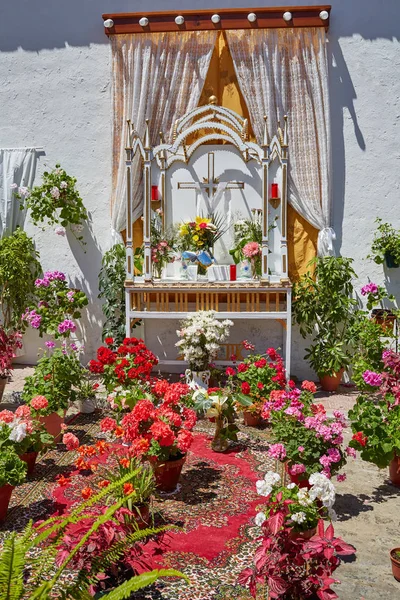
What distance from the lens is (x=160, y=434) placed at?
4340mm

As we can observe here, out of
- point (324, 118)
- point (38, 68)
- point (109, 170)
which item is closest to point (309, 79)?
point (324, 118)

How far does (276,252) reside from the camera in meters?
7.85

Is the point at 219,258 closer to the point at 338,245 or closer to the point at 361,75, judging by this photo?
the point at 338,245

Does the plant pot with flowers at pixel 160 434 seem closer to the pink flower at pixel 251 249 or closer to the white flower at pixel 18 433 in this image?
the white flower at pixel 18 433

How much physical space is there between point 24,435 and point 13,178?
4.83 metres

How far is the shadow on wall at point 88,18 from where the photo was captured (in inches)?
304

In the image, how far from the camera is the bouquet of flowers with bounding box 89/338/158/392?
5934 millimetres

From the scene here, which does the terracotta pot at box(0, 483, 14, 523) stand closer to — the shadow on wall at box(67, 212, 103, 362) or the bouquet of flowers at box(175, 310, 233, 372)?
the bouquet of flowers at box(175, 310, 233, 372)

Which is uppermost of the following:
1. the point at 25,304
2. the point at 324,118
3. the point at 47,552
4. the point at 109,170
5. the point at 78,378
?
the point at 324,118

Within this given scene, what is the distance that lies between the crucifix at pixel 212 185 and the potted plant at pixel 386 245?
5.82 ft

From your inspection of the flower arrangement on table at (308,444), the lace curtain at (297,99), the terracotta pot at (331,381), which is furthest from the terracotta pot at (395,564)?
the lace curtain at (297,99)

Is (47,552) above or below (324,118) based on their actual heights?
below

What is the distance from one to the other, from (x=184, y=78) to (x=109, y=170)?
4.93 feet

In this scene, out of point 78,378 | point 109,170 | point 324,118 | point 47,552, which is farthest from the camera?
point 109,170
